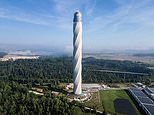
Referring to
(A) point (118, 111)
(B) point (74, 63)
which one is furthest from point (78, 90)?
(A) point (118, 111)

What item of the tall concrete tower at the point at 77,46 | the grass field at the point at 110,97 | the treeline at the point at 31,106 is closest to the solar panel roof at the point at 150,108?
the grass field at the point at 110,97

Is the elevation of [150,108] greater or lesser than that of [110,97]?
greater

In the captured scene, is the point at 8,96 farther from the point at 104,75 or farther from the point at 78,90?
the point at 104,75

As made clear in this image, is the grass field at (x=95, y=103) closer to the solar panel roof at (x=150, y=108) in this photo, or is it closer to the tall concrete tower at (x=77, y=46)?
the tall concrete tower at (x=77, y=46)

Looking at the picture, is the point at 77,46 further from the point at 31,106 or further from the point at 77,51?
the point at 31,106

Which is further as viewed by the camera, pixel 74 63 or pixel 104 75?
pixel 104 75

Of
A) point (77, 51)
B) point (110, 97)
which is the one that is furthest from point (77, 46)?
point (110, 97)

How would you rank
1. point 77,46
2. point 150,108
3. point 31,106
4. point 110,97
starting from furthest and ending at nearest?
A: point 110,97 < point 77,46 < point 150,108 < point 31,106

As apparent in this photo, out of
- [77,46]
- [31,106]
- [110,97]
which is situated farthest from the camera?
[110,97]
